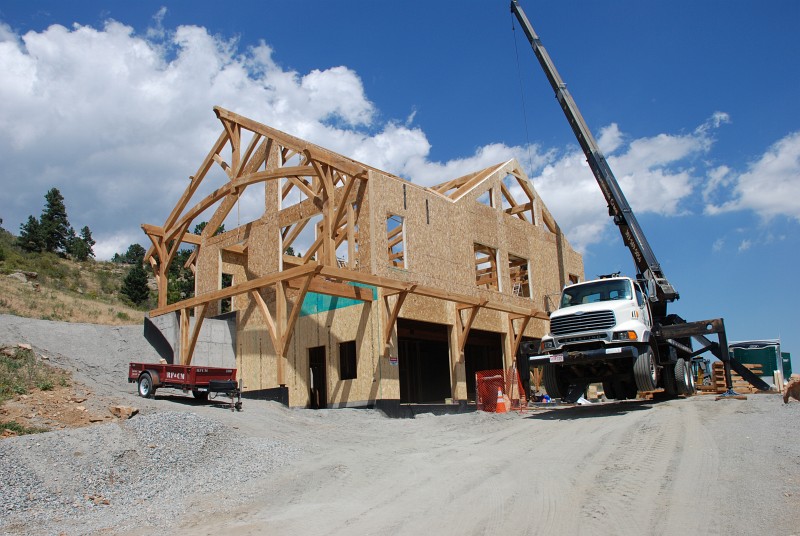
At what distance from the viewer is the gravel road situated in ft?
22.2

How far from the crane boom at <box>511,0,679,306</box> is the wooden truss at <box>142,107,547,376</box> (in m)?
4.00

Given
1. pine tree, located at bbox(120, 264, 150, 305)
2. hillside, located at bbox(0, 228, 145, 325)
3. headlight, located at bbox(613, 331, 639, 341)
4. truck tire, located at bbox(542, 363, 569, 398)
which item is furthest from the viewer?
pine tree, located at bbox(120, 264, 150, 305)

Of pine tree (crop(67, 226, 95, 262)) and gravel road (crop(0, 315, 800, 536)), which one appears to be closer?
gravel road (crop(0, 315, 800, 536))

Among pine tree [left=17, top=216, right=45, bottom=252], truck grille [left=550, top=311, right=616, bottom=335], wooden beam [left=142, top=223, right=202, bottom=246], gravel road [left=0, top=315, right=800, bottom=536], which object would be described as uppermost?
pine tree [left=17, top=216, right=45, bottom=252]

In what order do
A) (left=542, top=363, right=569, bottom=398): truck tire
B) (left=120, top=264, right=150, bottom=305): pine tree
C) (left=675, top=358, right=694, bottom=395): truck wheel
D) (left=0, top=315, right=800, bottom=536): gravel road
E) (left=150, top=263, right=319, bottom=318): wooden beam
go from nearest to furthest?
(left=0, top=315, right=800, bottom=536): gravel road → (left=542, top=363, right=569, bottom=398): truck tire → (left=150, top=263, right=319, bottom=318): wooden beam → (left=675, top=358, right=694, bottom=395): truck wheel → (left=120, top=264, right=150, bottom=305): pine tree

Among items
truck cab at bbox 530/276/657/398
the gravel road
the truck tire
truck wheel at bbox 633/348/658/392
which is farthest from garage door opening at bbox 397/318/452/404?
the gravel road

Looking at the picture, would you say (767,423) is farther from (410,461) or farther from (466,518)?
(466,518)

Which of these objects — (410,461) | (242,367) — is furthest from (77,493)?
(242,367)

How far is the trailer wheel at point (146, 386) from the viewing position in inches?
664

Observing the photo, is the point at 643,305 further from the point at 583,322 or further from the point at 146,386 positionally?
the point at 146,386

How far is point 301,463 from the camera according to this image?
1062 centimetres

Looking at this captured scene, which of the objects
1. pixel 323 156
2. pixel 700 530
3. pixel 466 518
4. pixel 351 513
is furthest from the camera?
pixel 323 156

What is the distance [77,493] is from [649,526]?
7244 mm

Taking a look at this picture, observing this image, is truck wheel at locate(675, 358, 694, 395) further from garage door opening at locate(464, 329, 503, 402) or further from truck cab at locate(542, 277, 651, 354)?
garage door opening at locate(464, 329, 503, 402)
